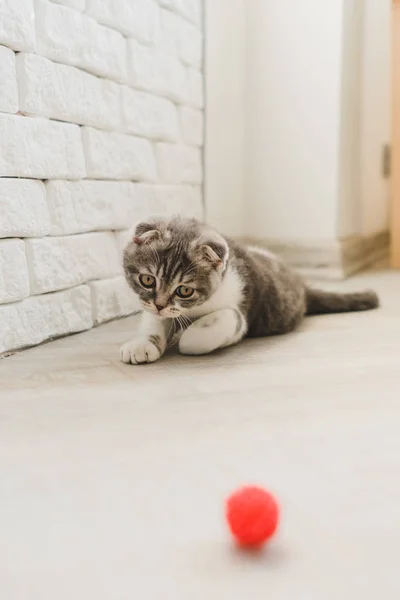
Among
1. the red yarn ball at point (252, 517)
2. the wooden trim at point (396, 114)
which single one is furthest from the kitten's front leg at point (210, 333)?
the wooden trim at point (396, 114)

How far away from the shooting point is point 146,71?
171cm

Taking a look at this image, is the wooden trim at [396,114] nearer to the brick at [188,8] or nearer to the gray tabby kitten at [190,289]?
the brick at [188,8]

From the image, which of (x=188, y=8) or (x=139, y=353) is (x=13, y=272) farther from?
(x=188, y=8)

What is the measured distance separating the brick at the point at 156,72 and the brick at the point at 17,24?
41cm

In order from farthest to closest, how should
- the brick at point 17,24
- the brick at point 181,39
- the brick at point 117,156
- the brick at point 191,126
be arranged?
Answer: the brick at point 191,126
the brick at point 181,39
the brick at point 117,156
the brick at point 17,24

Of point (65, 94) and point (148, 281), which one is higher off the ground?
point (65, 94)

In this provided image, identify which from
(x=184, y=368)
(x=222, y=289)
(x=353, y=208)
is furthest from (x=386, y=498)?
(x=353, y=208)

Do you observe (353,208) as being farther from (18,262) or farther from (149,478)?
(149,478)

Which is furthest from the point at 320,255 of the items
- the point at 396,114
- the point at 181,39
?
the point at 181,39

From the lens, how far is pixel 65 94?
4.50ft

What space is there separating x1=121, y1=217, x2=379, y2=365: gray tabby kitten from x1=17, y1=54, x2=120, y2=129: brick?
12.1 inches

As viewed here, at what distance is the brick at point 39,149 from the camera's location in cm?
122

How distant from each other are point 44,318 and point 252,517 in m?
0.87

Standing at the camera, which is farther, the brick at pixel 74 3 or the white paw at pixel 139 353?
the brick at pixel 74 3
